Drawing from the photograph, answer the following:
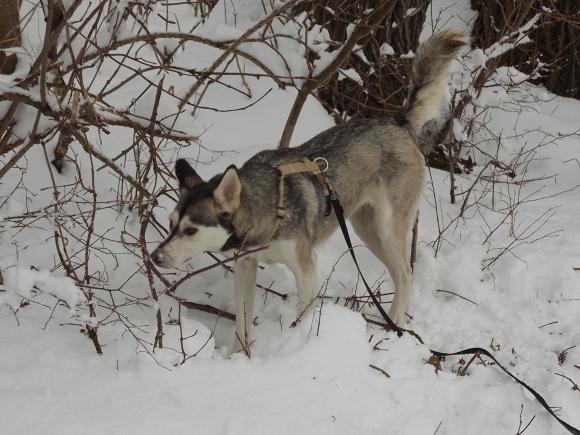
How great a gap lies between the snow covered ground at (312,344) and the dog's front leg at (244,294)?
0.14 m

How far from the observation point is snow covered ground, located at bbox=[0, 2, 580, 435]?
9.36 ft

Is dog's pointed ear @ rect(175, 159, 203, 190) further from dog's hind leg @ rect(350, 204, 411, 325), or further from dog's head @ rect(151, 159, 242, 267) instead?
dog's hind leg @ rect(350, 204, 411, 325)

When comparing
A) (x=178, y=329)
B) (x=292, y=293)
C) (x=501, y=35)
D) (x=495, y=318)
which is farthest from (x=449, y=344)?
(x=501, y=35)

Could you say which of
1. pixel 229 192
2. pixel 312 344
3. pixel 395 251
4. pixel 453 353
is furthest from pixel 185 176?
pixel 453 353

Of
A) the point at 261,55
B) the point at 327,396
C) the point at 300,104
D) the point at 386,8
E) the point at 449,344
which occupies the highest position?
the point at 386,8

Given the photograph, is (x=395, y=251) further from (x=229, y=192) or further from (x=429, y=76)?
(x=229, y=192)

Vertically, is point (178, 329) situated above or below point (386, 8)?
below

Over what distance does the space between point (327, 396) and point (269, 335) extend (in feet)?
2.91

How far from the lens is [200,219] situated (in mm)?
3506

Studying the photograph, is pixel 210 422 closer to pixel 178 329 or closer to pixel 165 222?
pixel 178 329

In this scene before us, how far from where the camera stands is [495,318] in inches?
170

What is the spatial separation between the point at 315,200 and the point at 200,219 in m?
0.85

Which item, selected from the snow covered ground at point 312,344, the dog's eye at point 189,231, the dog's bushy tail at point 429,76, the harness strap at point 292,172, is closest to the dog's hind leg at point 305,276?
the snow covered ground at point 312,344

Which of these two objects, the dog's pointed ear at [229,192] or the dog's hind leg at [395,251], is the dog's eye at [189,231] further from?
the dog's hind leg at [395,251]
